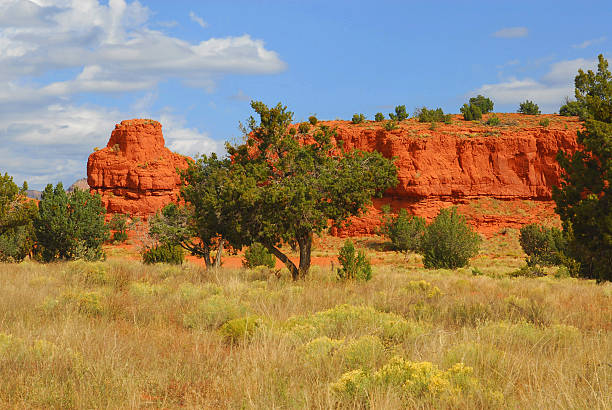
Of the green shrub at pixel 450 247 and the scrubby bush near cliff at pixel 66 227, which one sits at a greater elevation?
the scrubby bush near cliff at pixel 66 227

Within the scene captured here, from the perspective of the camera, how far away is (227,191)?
15734mm

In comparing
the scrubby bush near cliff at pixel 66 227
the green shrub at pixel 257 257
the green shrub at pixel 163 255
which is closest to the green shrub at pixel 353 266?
the green shrub at pixel 163 255

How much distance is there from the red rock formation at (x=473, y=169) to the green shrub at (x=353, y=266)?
4862 centimetres

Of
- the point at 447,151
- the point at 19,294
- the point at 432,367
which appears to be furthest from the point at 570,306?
the point at 447,151

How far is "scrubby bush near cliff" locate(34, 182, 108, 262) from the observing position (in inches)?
1184

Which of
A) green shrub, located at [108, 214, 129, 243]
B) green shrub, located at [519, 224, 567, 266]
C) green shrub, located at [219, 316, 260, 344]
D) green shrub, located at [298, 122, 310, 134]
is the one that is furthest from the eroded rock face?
green shrub, located at [219, 316, 260, 344]

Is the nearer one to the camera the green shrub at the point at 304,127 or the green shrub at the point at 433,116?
the green shrub at the point at 304,127

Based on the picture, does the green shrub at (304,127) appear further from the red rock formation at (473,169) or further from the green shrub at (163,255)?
the red rock formation at (473,169)

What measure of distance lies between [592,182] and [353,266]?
24.7ft

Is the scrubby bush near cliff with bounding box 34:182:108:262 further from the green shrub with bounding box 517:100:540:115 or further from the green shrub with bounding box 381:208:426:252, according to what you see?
the green shrub with bounding box 517:100:540:115

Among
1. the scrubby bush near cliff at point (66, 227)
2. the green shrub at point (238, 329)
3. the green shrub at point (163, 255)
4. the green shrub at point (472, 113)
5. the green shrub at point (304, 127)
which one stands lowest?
the green shrub at point (163, 255)

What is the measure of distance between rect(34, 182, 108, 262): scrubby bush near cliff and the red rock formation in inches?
1529

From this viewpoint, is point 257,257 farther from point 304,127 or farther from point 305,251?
point 304,127

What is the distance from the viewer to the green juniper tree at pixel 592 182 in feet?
33.4
